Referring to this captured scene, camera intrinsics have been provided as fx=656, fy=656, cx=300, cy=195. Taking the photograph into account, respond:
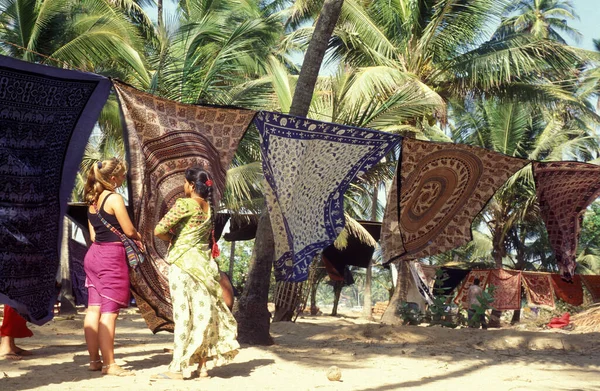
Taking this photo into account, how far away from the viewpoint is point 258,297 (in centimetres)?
721

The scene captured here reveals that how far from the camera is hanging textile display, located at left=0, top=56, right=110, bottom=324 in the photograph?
433 centimetres

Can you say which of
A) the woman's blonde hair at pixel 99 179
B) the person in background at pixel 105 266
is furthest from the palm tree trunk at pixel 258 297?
the woman's blonde hair at pixel 99 179

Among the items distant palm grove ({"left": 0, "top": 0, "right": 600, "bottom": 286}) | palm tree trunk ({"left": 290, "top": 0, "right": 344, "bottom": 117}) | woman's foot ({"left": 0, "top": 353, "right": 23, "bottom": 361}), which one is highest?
distant palm grove ({"left": 0, "top": 0, "right": 600, "bottom": 286})

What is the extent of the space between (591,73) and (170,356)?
90.6ft

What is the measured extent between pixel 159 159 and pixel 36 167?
1137 mm

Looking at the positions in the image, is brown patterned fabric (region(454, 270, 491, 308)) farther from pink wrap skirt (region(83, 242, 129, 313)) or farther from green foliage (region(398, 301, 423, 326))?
pink wrap skirt (region(83, 242, 129, 313))

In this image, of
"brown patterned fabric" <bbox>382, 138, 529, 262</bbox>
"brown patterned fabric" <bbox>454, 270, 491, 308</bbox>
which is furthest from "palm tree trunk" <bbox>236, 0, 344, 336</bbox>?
"brown patterned fabric" <bbox>454, 270, 491, 308</bbox>

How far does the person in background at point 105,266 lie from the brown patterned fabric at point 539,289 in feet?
48.4

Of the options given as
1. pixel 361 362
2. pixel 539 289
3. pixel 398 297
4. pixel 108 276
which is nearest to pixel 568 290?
pixel 539 289

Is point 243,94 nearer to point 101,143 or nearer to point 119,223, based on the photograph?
point 101,143

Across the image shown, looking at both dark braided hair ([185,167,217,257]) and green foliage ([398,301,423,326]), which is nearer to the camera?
dark braided hair ([185,167,217,257])

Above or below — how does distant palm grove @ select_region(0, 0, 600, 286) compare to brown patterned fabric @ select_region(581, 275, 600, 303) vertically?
above

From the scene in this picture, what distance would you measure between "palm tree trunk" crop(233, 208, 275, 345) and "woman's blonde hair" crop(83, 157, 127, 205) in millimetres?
2693

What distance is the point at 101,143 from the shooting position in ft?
56.1
